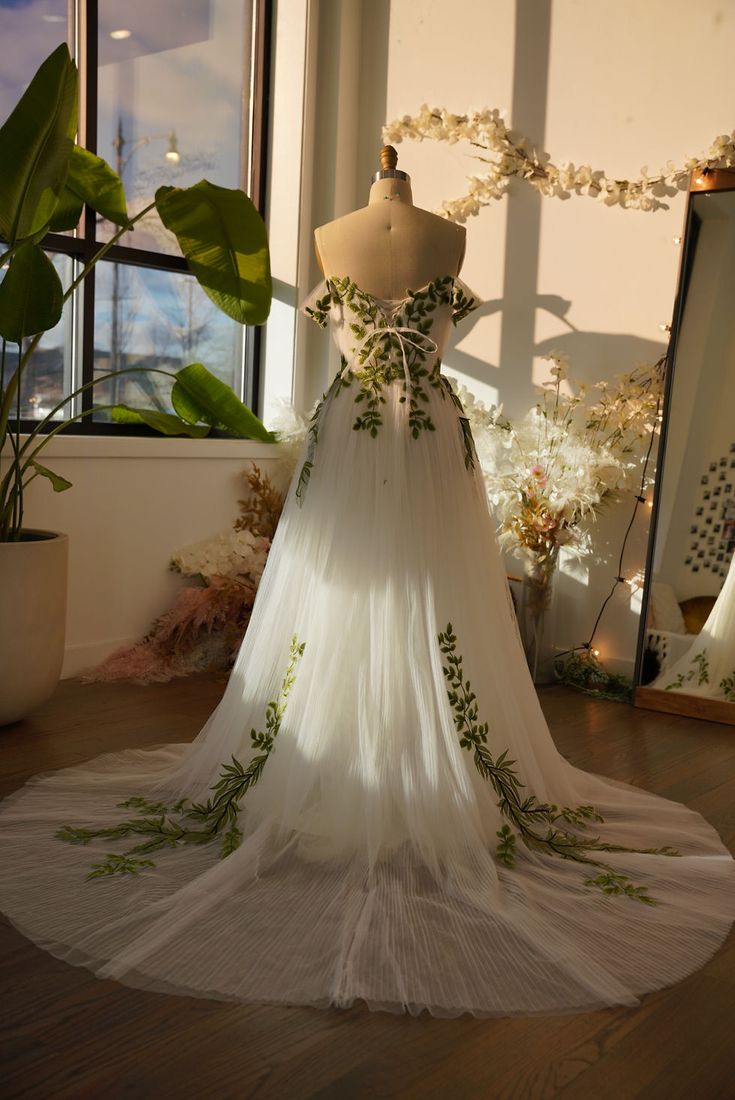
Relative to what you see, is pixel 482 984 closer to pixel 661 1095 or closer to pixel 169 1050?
pixel 661 1095

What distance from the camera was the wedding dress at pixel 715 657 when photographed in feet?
10.7

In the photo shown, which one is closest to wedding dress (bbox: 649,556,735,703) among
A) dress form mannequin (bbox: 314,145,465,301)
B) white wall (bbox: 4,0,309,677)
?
dress form mannequin (bbox: 314,145,465,301)

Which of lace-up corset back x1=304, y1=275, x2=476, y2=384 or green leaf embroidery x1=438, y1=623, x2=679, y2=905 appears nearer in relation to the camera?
green leaf embroidery x1=438, y1=623, x2=679, y2=905

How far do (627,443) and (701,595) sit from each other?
0.57 m

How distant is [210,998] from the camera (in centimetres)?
150

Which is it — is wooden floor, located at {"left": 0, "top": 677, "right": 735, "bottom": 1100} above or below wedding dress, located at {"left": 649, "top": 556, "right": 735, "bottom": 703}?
below

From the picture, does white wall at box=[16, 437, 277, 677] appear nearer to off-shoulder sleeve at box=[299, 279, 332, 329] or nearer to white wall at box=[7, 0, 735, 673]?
white wall at box=[7, 0, 735, 673]

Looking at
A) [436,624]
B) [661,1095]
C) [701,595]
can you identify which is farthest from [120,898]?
[701,595]

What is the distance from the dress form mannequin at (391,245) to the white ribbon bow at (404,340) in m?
0.08

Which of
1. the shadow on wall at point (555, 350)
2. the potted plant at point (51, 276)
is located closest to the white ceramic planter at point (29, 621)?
the potted plant at point (51, 276)

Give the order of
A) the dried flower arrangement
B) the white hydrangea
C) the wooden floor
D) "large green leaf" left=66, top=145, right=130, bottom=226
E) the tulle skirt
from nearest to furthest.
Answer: the wooden floor
the tulle skirt
"large green leaf" left=66, top=145, right=130, bottom=226
the dried flower arrangement
the white hydrangea

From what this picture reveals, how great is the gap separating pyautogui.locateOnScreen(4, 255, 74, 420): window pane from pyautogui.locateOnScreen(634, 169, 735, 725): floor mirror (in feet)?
6.60

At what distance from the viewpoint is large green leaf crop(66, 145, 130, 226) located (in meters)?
2.88

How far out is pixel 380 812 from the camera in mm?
1928
